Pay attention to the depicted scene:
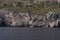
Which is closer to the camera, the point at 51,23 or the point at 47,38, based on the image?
the point at 47,38

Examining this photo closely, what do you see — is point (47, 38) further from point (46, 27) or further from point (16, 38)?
point (46, 27)

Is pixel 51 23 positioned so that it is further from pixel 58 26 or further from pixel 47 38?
pixel 47 38

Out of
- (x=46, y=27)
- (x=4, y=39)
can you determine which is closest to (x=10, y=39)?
(x=4, y=39)

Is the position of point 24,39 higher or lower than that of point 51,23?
higher

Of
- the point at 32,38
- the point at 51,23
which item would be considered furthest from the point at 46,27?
the point at 32,38

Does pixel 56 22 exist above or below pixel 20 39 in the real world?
below

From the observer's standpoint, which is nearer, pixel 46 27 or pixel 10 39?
pixel 10 39

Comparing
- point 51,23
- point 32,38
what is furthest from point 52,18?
point 32,38
